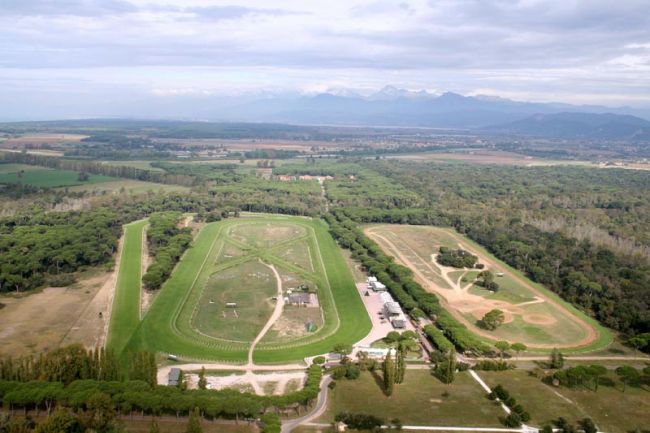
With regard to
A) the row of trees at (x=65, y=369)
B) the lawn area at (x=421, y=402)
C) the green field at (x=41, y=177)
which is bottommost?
the lawn area at (x=421, y=402)

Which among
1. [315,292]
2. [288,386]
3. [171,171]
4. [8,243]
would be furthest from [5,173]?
[288,386]

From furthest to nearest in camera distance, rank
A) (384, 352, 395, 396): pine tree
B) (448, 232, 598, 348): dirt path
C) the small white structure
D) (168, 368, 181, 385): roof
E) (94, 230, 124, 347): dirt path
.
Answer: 1. the small white structure
2. (448, 232, 598, 348): dirt path
3. (94, 230, 124, 347): dirt path
4. (168, 368, 181, 385): roof
5. (384, 352, 395, 396): pine tree

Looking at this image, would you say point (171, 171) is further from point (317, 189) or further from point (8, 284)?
point (8, 284)

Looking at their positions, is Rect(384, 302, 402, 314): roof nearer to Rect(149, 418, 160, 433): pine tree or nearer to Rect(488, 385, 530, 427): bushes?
Rect(488, 385, 530, 427): bushes

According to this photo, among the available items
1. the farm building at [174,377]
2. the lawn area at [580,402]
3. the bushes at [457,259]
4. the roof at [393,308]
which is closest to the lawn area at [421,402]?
the lawn area at [580,402]

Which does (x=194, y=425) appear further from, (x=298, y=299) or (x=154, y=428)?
(x=298, y=299)

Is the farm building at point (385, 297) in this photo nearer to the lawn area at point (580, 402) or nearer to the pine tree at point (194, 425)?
the lawn area at point (580, 402)

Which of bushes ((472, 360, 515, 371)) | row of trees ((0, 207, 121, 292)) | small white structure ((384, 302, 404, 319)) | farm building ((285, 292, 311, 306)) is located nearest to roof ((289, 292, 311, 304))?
farm building ((285, 292, 311, 306))

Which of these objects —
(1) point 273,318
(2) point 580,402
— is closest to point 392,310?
(1) point 273,318

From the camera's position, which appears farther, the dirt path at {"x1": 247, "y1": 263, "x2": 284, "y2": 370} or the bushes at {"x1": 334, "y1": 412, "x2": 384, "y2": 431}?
the dirt path at {"x1": 247, "y1": 263, "x2": 284, "y2": 370}
